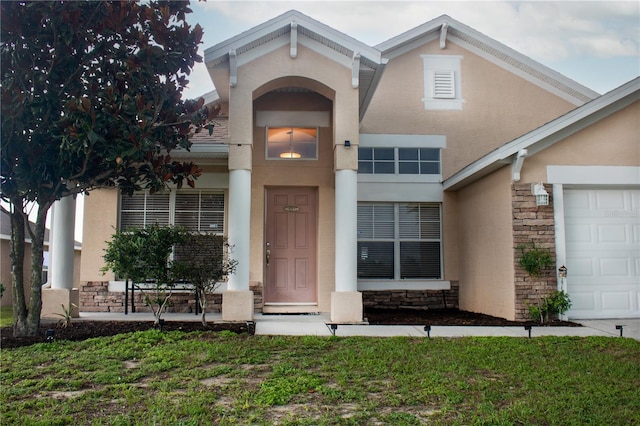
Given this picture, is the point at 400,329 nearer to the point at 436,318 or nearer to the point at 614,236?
the point at 436,318

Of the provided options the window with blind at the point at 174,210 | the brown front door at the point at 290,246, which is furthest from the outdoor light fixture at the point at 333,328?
the window with blind at the point at 174,210

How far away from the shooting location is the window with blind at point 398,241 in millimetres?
10914

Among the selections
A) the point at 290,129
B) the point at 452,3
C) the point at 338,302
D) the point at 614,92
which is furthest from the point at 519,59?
the point at 338,302

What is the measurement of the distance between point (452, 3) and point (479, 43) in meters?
1.11

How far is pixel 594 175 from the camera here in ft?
28.3

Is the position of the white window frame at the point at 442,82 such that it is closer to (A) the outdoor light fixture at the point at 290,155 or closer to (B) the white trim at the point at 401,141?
(B) the white trim at the point at 401,141

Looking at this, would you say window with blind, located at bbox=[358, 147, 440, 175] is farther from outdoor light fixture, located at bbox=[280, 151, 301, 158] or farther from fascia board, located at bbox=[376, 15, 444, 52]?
fascia board, located at bbox=[376, 15, 444, 52]

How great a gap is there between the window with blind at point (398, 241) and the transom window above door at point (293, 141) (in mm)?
1904

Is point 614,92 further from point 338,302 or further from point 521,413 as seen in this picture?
point 521,413

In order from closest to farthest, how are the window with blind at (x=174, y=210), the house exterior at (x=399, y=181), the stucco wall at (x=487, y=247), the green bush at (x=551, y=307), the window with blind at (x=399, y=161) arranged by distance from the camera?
1. the green bush at (x=551, y=307)
2. the house exterior at (x=399, y=181)
3. the stucco wall at (x=487, y=247)
4. the window with blind at (x=174, y=210)
5. the window with blind at (x=399, y=161)

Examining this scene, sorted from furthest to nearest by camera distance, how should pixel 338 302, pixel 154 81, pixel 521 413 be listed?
pixel 338 302 → pixel 154 81 → pixel 521 413

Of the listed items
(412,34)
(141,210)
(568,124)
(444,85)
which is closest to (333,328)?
(141,210)

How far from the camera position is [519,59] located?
11.6 metres

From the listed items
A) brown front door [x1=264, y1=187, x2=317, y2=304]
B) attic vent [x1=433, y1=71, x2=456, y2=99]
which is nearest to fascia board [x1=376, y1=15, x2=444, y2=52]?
attic vent [x1=433, y1=71, x2=456, y2=99]
